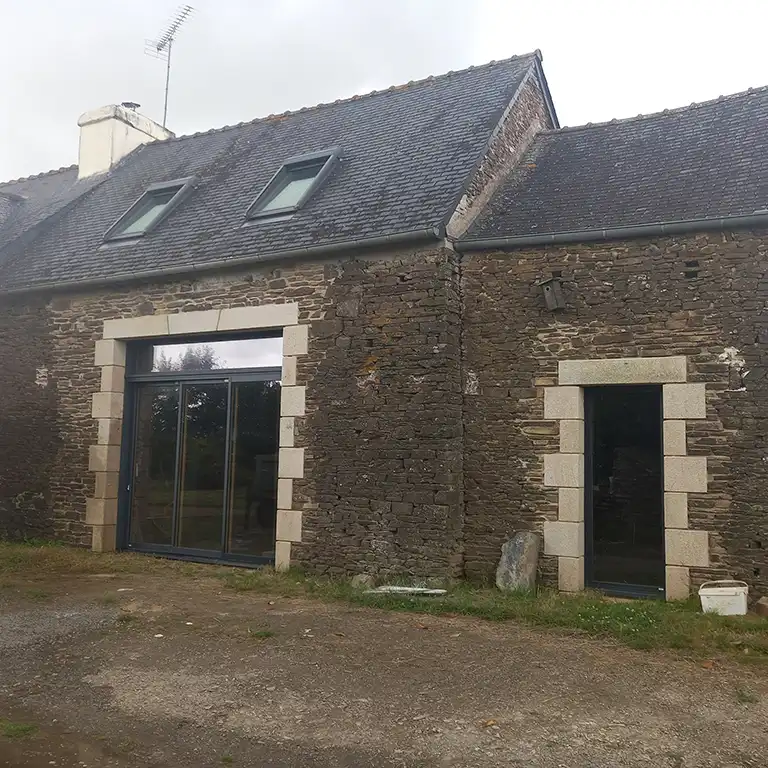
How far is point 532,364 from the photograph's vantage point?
772 cm

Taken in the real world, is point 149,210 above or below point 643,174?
above

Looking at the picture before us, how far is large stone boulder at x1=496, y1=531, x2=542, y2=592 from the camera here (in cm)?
727

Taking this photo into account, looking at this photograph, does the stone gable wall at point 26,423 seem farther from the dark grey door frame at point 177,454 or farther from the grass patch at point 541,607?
the grass patch at point 541,607

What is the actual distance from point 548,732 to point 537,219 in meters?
5.50

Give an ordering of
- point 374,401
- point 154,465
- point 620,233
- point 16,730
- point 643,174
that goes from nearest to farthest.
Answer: point 16,730 → point 620,233 → point 374,401 → point 643,174 → point 154,465

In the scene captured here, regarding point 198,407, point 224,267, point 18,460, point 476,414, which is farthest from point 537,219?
point 18,460

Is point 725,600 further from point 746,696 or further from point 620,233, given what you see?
point 620,233

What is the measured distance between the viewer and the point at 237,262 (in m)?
8.91

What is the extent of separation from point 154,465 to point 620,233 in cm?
644

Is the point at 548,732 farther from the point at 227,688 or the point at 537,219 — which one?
the point at 537,219

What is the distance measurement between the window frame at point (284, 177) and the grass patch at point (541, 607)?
441cm

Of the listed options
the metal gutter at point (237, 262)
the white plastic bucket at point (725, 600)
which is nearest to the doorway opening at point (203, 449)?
the metal gutter at point (237, 262)

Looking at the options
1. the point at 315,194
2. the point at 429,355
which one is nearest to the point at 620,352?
the point at 429,355

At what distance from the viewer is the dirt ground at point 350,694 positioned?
12.5ft
